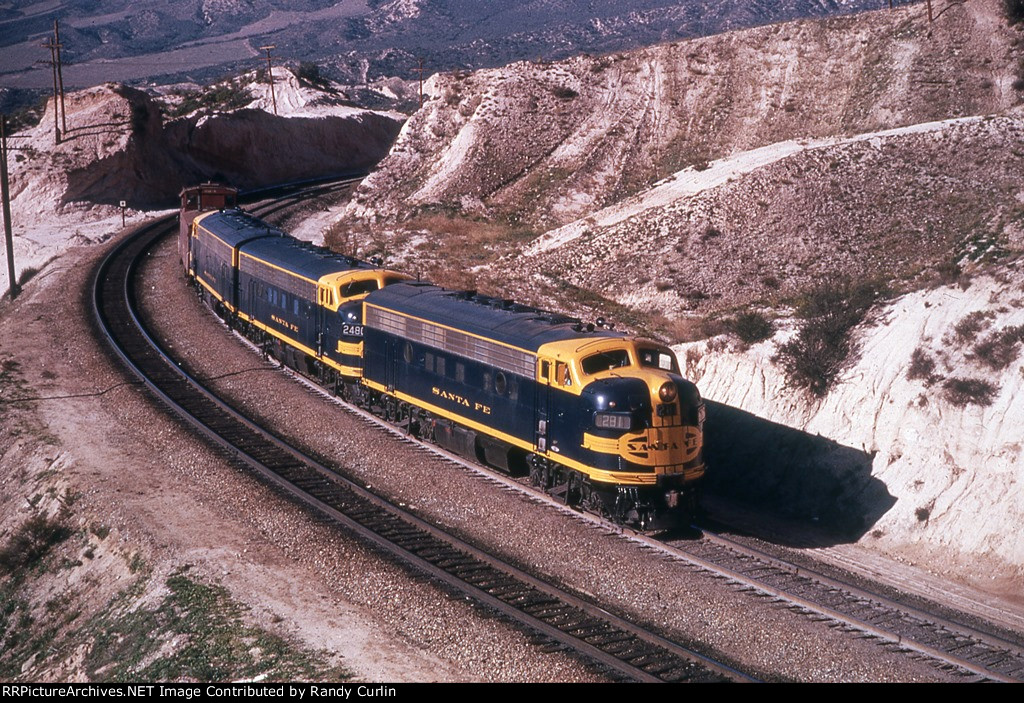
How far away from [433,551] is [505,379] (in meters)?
4.58

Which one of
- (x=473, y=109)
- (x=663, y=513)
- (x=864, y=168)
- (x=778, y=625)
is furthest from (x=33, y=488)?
(x=473, y=109)

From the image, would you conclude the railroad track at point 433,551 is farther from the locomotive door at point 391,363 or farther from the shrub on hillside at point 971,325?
the shrub on hillside at point 971,325

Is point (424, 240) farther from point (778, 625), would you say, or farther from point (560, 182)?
point (778, 625)

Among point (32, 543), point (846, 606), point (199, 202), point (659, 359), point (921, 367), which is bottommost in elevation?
point (32, 543)

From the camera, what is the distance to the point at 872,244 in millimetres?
37906

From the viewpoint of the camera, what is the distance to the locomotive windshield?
20.2 metres

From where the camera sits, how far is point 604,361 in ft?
67.4

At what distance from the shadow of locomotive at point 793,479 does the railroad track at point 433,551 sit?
22.0 ft

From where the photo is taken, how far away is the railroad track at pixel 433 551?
14.9 m

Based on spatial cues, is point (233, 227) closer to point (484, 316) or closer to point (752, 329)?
point (484, 316)

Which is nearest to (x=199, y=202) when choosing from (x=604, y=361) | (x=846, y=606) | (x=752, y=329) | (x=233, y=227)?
(x=233, y=227)

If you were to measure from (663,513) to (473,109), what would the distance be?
4495 cm

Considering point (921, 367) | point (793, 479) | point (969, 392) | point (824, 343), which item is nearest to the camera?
point (969, 392)

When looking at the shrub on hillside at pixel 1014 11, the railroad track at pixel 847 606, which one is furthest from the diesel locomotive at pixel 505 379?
the shrub on hillside at pixel 1014 11
